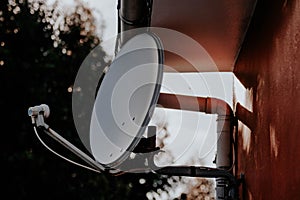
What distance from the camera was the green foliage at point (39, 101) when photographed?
11523mm

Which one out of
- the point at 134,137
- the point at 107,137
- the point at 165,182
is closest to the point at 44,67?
the point at 165,182

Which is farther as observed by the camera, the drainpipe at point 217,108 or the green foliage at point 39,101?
the green foliage at point 39,101

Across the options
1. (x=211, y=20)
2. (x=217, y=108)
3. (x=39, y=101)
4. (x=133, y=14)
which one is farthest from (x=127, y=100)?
(x=39, y=101)

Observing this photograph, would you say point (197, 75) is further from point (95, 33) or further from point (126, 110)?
point (95, 33)

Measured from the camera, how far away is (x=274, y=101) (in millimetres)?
2961

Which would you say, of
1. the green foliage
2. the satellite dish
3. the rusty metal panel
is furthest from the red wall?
the green foliage

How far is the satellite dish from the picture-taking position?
9.93 ft

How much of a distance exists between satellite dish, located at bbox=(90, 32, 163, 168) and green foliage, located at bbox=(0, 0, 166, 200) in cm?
751

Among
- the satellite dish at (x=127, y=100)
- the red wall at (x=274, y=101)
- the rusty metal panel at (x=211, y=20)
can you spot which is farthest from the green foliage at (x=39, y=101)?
the red wall at (x=274, y=101)

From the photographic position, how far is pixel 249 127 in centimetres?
390

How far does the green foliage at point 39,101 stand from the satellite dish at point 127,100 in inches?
296

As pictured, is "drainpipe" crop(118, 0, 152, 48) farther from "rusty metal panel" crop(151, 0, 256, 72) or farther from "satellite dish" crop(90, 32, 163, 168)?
"satellite dish" crop(90, 32, 163, 168)

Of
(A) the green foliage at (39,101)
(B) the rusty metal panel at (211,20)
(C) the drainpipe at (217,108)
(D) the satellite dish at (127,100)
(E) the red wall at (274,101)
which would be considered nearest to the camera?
(E) the red wall at (274,101)

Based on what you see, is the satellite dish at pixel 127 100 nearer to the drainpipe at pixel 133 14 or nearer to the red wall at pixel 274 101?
the drainpipe at pixel 133 14
